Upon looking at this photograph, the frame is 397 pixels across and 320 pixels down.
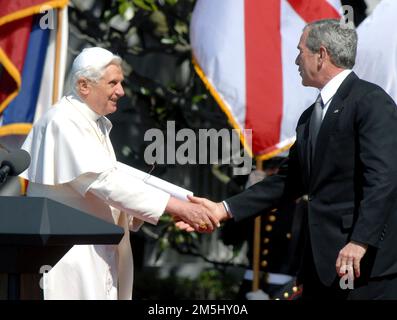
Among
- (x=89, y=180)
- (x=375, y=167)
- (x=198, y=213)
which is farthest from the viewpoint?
(x=198, y=213)

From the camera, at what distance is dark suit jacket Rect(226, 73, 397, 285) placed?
4605 mm

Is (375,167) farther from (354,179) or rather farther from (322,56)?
(322,56)

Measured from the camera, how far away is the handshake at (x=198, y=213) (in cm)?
557

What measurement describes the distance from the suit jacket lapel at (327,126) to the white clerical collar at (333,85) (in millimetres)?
31

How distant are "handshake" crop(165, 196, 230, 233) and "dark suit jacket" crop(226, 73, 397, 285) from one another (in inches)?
29.0

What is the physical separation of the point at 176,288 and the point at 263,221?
1.75 meters

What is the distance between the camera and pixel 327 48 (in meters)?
4.95

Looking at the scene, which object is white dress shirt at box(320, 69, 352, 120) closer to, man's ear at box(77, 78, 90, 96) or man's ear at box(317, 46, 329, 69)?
man's ear at box(317, 46, 329, 69)

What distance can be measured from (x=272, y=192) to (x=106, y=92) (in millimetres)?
911

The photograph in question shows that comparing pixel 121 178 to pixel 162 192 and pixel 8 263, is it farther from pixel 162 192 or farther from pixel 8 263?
pixel 8 263

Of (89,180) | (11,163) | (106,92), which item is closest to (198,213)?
(89,180)

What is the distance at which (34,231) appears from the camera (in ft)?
12.7

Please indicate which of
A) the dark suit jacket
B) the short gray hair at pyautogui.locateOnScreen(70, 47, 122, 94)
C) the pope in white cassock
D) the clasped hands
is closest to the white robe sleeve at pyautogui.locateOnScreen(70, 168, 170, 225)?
the pope in white cassock

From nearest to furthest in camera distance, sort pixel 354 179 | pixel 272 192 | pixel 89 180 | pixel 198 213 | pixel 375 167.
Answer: pixel 375 167, pixel 354 179, pixel 89 180, pixel 272 192, pixel 198 213
